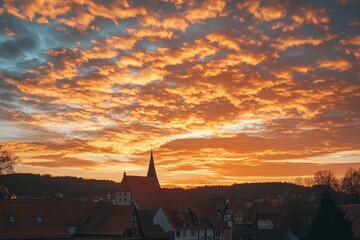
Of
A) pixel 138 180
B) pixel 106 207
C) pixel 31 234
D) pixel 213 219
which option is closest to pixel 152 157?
pixel 138 180

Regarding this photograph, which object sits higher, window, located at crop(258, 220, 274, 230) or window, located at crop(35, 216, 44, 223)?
window, located at crop(35, 216, 44, 223)

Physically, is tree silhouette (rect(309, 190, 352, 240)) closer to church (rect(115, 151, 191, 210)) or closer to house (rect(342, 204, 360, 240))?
house (rect(342, 204, 360, 240))

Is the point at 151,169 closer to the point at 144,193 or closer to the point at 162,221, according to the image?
the point at 144,193

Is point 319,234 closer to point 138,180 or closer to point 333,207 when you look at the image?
point 333,207

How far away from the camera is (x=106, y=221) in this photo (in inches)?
2205

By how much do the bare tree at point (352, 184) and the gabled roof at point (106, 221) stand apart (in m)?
70.2

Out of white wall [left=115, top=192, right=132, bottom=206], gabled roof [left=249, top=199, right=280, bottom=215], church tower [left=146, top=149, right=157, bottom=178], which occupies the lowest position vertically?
gabled roof [left=249, top=199, right=280, bottom=215]

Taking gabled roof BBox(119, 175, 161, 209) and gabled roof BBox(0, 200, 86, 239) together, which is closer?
gabled roof BBox(0, 200, 86, 239)

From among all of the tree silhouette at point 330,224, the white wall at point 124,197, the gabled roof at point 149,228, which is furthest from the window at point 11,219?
the white wall at point 124,197

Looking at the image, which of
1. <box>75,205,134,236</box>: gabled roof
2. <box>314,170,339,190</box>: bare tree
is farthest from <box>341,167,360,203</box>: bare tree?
<box>75,205,134,236</box>: gabled roof

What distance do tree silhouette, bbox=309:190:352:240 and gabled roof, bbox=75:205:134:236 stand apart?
21640mm

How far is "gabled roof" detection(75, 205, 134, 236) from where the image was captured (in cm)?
5441

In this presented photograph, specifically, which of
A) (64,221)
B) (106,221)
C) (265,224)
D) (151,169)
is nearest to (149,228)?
(106,221)

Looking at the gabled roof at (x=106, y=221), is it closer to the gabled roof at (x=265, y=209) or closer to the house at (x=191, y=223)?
the house at (x=191, y=223)
